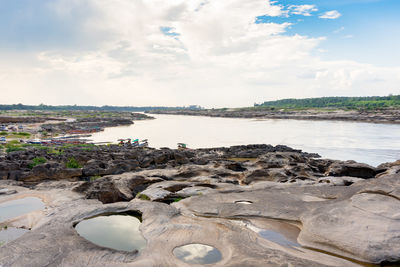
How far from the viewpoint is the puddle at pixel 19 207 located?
16.5 meters

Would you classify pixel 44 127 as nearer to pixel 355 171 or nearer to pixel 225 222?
pixel 355 171

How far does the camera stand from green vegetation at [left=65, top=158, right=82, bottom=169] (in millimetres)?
30619

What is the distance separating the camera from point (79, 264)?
9961mm

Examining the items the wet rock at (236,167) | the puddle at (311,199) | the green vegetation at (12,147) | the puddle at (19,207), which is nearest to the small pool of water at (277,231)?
the puddle at (311,199)

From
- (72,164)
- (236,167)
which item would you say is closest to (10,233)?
(72,164)

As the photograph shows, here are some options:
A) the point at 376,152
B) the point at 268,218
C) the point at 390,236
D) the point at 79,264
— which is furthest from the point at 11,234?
the point at 376,152

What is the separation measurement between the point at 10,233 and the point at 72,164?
712 inches

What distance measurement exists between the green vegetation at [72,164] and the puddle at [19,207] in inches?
449

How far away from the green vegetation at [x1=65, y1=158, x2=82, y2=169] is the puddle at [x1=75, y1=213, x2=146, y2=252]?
18.1 metres

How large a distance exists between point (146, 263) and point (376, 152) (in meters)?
50.9

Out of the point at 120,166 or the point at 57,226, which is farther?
the point at 120,166

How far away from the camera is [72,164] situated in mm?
30828

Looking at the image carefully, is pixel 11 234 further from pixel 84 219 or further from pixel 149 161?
pixel 149 161

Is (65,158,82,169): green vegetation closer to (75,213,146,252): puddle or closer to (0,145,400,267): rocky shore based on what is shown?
(0,145,400,267): rocky shore
